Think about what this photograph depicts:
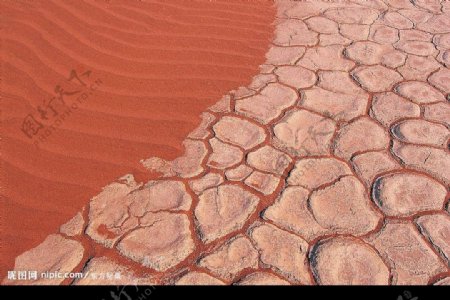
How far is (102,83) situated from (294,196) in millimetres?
1459

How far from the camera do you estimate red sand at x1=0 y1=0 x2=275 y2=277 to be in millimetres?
1967

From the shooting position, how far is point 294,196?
1978 millimetres

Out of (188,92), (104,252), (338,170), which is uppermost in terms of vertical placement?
(188,92)

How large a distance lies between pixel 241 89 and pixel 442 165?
130 centimetres

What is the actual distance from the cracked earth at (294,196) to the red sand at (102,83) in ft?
0.36

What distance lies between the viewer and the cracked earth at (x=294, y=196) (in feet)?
5.50

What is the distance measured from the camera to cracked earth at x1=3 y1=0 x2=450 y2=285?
5.50ft

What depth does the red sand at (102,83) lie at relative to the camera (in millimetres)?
1967

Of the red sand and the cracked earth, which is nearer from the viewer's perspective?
the cracked earth

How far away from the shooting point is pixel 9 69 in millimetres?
2451

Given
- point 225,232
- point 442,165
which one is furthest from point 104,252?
point 442,165

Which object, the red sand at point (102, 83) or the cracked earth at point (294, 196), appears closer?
the cracked earth at point (294, 196)

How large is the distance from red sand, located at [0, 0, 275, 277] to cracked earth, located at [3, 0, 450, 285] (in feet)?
0.36

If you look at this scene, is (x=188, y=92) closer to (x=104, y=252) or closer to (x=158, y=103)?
(x=158, y=103)
